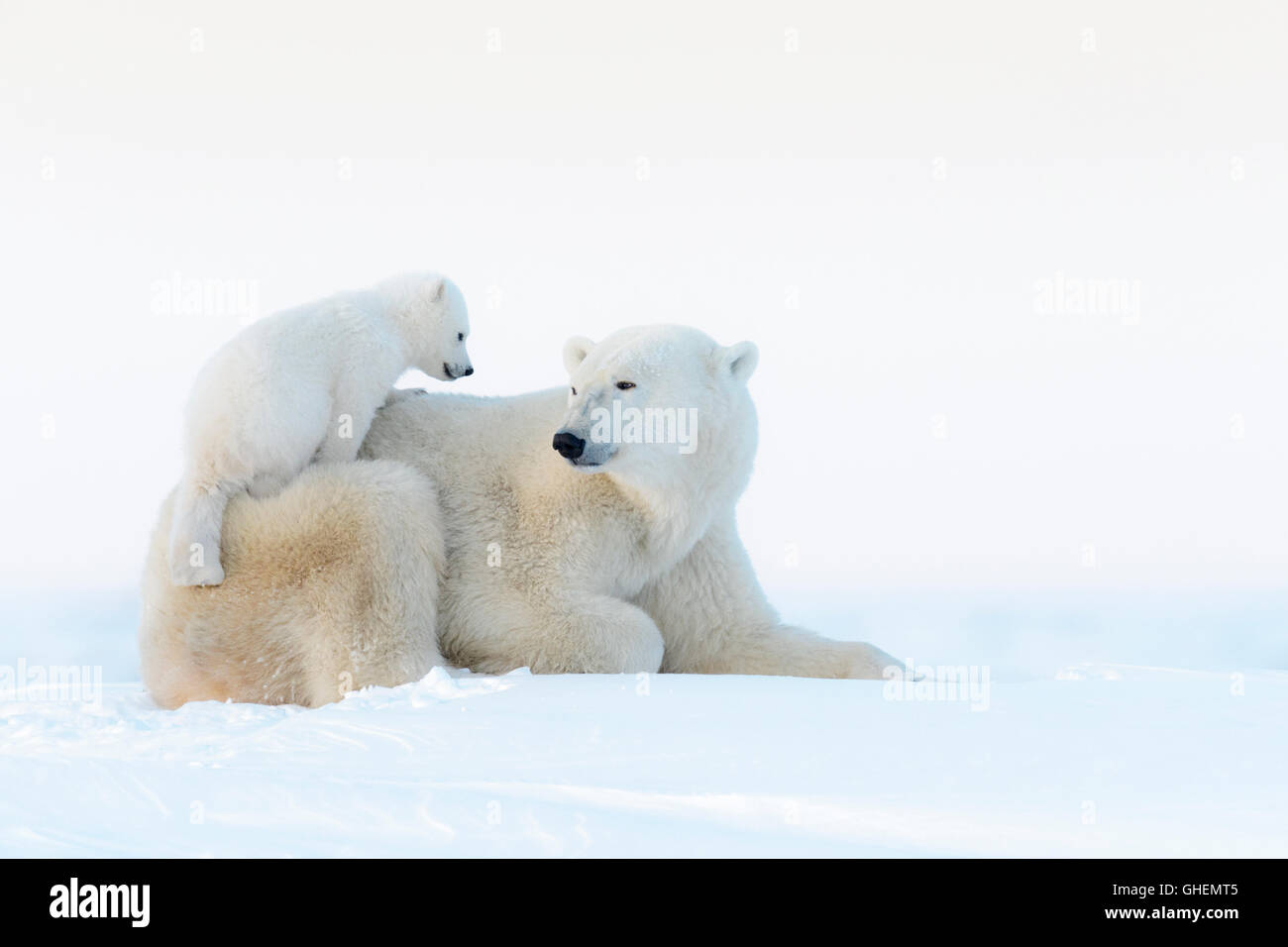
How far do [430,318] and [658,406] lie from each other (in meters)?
0.94

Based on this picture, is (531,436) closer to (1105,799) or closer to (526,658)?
(526,658)

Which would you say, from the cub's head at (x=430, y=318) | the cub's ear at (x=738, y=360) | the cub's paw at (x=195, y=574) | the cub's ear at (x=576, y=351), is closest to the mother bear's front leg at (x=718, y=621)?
the cub's ear at (x=738, y=360)

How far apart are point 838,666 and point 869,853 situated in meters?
2.21

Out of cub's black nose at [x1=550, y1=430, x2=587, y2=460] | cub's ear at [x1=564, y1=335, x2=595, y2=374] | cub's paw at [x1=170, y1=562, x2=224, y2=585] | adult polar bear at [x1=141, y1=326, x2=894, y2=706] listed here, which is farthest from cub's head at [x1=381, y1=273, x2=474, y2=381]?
cub's paw at [x1=170, y1=562, x2=224, y2=585]

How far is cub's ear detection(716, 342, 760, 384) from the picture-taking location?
455 centimetres

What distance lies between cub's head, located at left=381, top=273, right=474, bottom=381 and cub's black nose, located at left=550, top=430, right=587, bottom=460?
2.96 ft

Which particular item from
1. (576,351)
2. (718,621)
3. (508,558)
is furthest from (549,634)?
(576,351)

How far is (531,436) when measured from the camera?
4.61 meters

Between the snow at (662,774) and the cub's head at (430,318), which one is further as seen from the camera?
the cub's head at (430,318)

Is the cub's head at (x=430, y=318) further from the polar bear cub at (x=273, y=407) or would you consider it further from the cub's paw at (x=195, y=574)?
the cub's paw at (x=195, y=574)

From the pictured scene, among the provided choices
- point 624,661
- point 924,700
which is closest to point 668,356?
point 624,661

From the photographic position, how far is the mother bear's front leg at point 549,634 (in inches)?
166

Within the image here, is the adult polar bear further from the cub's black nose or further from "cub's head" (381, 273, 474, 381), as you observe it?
"cub's head" (381, 273, 474, 381)

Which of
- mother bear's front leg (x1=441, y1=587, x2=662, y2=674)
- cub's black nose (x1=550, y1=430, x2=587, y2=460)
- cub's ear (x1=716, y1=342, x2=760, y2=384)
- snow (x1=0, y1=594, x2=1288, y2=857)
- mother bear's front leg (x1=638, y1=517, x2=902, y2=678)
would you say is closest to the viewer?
snow (x1=0, y1=594, x2=1288, y2=857)
